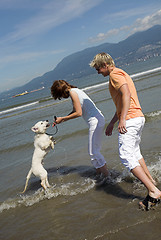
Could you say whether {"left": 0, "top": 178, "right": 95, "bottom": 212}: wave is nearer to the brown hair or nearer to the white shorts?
the white shorts

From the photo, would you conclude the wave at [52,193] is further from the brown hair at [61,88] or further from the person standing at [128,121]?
the brown hair at [61,88]

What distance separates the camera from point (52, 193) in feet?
15.6

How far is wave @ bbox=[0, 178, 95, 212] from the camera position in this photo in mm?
4613

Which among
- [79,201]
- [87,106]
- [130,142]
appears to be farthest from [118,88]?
[79,201]

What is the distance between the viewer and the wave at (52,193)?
4613mm

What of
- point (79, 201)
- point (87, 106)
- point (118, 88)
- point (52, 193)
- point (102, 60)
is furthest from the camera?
point (52, 193)

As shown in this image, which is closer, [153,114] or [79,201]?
[79,201]

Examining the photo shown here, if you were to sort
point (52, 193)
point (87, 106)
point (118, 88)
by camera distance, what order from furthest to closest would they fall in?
point (52, 193), point (87, 106), point (118, 88)

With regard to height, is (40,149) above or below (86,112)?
below

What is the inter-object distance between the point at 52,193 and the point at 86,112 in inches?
72.4

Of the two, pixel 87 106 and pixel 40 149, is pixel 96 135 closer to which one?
pixel 87 106

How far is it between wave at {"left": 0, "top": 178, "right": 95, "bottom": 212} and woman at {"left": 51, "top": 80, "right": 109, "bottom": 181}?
51cm

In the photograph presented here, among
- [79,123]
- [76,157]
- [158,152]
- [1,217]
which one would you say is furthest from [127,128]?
→ [79,123]

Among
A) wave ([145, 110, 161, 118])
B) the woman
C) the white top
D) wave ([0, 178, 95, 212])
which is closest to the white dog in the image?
wave ([0, 178, 95, 212])
